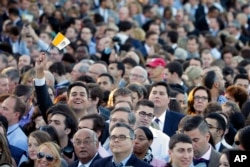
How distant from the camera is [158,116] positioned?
1599 centimetres

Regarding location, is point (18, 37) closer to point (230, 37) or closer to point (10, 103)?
point (230, 37)

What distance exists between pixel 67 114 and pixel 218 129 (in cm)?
178

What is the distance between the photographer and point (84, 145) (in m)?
13.4

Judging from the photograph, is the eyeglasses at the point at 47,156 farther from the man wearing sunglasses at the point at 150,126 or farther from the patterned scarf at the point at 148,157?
the man wearing sunglasses at the point at 150,126

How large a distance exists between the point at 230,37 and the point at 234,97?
35.4 ft

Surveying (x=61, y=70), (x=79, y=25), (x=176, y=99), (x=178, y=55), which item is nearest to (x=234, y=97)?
(x=176, y=99)

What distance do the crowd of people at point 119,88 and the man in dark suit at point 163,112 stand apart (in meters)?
0.01

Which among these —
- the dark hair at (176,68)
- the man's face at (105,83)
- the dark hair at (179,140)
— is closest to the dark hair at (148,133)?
the dark hair at (179,140)

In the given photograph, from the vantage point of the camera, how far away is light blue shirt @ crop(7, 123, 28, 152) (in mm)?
14414

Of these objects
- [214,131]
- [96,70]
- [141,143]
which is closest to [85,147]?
[141,143]

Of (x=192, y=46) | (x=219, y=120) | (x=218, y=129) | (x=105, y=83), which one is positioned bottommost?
(x=218, y=129)

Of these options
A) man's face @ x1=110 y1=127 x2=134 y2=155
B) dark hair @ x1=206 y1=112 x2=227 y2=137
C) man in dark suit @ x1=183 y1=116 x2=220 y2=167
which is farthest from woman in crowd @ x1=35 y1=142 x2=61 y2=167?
dark hair @ x1=206 y1=112 x2=227 y2=137

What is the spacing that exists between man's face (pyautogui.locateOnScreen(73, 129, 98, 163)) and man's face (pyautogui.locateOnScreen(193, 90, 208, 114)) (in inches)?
138

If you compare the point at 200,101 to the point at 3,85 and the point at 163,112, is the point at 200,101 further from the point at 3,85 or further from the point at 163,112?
the point at 3,85
